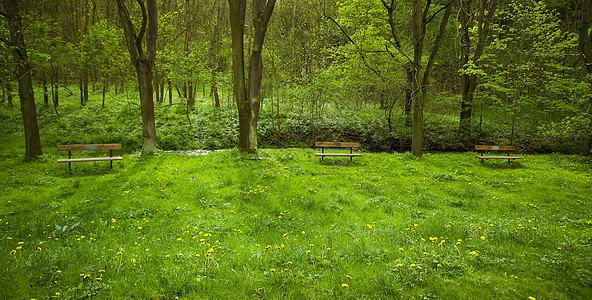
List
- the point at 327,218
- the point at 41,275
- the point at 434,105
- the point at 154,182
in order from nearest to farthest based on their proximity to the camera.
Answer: the point at 41,275 < the point at 327,218 < the point at 154,182 < the point at 434,105

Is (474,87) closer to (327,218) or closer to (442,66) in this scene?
(442,66)

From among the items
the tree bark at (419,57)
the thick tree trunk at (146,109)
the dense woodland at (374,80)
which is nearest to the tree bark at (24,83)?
the dense woodland at (374,80)

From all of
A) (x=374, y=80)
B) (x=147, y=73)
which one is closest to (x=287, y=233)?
(x=147, y=73)

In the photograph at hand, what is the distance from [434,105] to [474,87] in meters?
3.29

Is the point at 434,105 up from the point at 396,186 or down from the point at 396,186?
up

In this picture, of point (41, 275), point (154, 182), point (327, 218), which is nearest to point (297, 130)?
Answer: point (154, 182)

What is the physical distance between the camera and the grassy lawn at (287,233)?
138 inches

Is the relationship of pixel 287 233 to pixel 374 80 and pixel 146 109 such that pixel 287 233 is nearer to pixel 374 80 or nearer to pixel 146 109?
pixel 146 109

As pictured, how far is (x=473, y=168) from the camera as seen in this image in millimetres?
12109

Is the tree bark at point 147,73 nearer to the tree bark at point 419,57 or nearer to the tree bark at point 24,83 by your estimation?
the tree bark at point 24,83

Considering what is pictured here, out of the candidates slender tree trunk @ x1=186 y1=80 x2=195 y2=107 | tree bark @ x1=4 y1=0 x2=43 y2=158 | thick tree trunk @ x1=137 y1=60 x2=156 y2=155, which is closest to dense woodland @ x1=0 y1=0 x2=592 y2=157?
thick tree trunk @ x1=137 y1=60 x2=156 y2=155

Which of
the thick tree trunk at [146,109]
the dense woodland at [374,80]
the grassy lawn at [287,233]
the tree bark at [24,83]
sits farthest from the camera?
the dense woodland at [374,80]

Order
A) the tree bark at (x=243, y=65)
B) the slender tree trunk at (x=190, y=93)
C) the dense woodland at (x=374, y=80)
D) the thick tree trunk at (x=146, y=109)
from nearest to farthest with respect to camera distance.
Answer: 1. the tree bark at (x=243, y=65)
2. the thick tree trunk at (x=146, y=109)
3. the dense woodland at (x=374, y=80)
4. the slender tree trunk at (x=190, y=93)

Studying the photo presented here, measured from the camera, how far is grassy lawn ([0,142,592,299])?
11.5 feet
